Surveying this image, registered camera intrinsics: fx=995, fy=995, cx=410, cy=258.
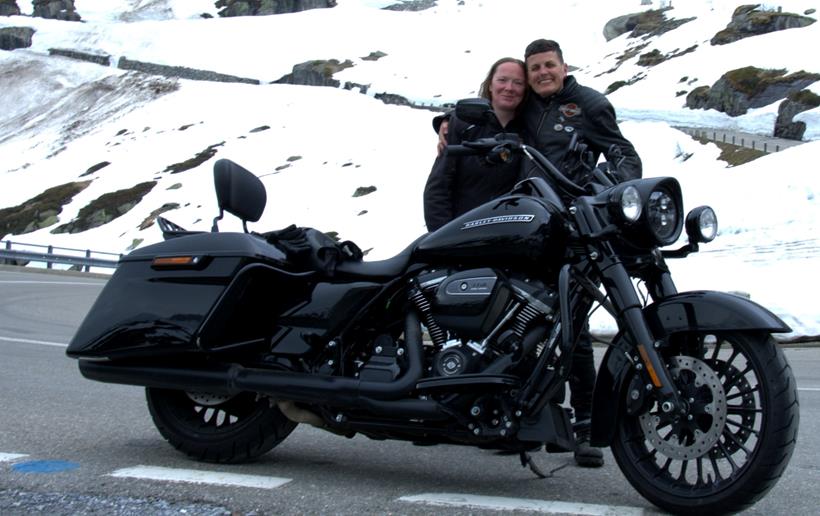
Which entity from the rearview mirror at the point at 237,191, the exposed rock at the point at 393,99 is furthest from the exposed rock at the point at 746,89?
the rearview mirror at the point at 237,191

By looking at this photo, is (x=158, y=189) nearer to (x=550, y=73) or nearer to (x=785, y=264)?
(x=785, y=264)

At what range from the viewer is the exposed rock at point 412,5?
387 feet

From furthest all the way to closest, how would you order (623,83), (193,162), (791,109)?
(623,83) < (193,162) < (791,109)

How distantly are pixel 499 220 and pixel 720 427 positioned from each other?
3.94ft

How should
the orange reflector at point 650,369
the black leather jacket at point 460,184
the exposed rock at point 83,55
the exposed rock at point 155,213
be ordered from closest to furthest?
the orange reflector at point 650,369 < the black leather jacket at point 460,184 < the exposed rock at point 155,213 < the exposed rock at point 83,55

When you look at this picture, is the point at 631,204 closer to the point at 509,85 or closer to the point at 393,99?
the point at 509,85

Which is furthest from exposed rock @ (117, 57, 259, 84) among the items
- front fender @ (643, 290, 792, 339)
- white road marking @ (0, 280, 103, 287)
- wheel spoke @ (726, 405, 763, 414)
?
wheel spoke @ (726, 405, 763, 414)

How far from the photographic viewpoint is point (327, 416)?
446 cm

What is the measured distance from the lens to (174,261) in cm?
488

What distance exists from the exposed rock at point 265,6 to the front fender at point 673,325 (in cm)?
11744

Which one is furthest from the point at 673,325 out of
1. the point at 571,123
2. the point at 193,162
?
the point at 193,162

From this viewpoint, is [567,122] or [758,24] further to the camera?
[758,24]

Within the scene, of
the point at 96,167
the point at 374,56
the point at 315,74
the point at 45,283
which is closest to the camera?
the point at 45,283

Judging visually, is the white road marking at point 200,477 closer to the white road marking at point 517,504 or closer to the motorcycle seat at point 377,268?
the white road marking at point 517,504
